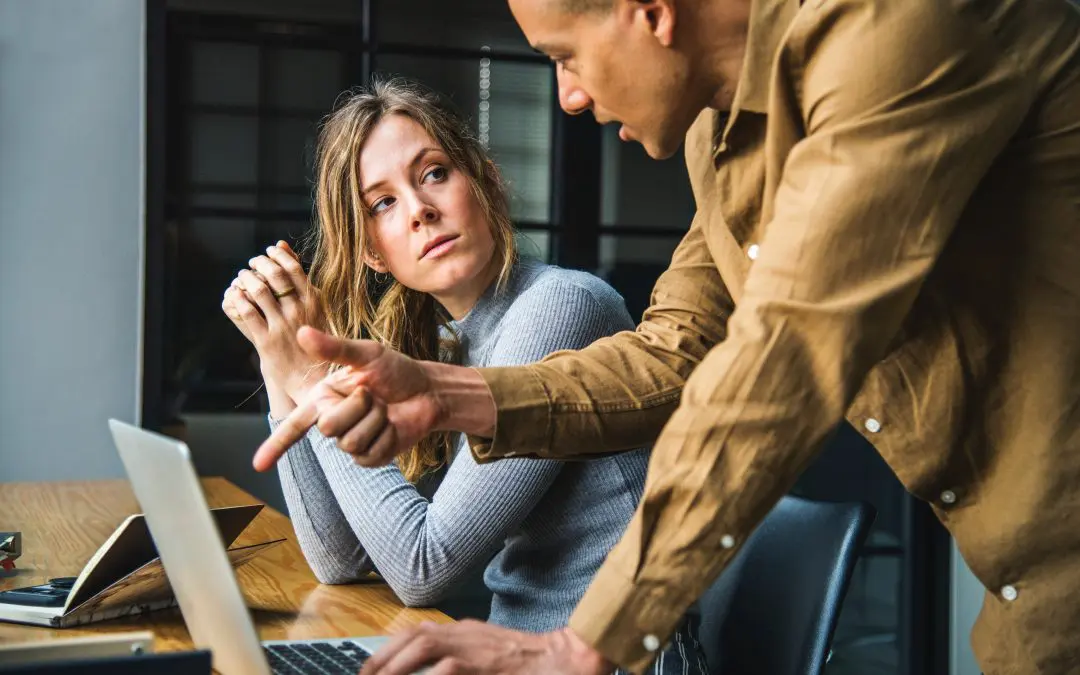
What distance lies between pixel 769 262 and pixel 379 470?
0.91 meters

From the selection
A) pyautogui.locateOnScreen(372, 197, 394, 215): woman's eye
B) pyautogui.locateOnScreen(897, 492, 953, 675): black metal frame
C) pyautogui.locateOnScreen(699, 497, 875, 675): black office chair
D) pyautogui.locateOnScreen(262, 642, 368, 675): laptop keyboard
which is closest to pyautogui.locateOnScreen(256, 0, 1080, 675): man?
pyautogui.locateOnScreen(262, 642, 368, 675): laptop keyboard

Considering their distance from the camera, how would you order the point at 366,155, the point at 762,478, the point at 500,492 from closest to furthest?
the point at 762,478 < the point at 500,492 < the point at 366,155

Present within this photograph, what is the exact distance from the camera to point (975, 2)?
959 mm

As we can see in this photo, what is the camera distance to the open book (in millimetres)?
1386

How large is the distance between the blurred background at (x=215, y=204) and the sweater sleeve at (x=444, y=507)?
74.8 inches

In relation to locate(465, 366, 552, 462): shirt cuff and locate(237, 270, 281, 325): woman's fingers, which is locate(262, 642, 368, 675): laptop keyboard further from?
locate(237, 270, 281, 325): woman's fingers

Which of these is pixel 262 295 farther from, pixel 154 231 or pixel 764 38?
pixel 154 231

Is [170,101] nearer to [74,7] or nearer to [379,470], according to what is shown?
[74,7]

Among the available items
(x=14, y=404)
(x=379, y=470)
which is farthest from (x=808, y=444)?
(x=14, y=404)

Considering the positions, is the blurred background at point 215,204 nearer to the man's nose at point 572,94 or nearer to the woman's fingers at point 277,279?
the woman's fingers at point 277,279

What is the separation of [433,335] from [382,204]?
0.23 m

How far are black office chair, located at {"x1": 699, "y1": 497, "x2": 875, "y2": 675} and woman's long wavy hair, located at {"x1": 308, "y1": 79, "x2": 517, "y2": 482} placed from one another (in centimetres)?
52

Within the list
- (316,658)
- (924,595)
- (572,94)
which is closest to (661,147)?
(572,94)

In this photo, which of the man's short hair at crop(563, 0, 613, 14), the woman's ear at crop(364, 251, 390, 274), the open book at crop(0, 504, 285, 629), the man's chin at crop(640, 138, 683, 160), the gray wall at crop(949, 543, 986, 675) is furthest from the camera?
the gray wall at crop(949, 543, 986, 675)
